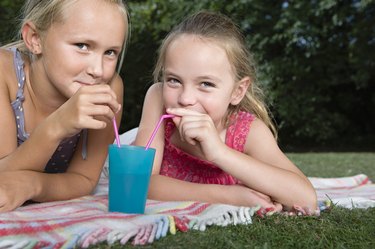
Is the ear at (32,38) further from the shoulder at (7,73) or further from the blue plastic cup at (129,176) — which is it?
the blue plastic cup at (129,176)

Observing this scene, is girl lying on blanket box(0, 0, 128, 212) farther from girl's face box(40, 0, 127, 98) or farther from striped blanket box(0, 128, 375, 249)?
striped blanket box(0, 128, 375, 249)

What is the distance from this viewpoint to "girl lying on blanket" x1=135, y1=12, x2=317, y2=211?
2.29m

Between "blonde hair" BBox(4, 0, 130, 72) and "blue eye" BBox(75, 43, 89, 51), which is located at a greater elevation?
"blonde hair" BBox(4, 0, 130, 72)

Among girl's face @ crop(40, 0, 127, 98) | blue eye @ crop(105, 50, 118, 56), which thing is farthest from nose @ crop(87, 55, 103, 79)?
blue eye @ crop(105, 50, 118, 56)

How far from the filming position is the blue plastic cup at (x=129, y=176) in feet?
6.19

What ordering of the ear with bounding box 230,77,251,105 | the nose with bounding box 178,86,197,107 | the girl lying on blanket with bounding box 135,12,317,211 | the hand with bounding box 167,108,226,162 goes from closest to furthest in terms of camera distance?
the hand with bounding box 167,108,226,162, the girl lying on blanket with bounding box 135,12,317,211, the nose with bounding box 178,86,197,107, the ear with bounding box 230,77,251,105

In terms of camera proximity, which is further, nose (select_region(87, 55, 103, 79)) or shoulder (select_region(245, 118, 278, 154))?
shoulder (select_region(245, 118, 278, 154))

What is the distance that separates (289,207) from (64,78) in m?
1.15

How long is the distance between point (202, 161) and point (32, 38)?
3.40 ft

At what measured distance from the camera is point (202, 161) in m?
2.78

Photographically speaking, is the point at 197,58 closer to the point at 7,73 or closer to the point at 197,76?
the point at 197,76

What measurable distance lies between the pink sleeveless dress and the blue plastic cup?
0.82 m

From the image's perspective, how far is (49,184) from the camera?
91.7 inches

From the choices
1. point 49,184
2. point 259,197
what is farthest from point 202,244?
point 49,184
